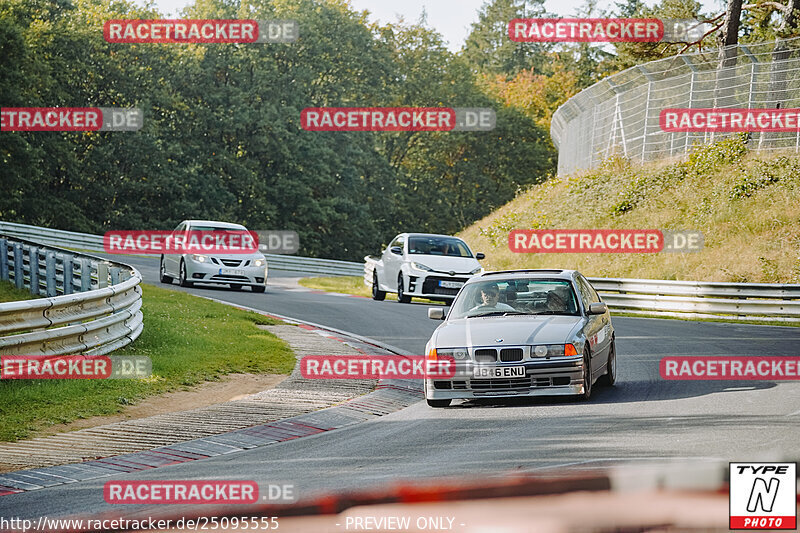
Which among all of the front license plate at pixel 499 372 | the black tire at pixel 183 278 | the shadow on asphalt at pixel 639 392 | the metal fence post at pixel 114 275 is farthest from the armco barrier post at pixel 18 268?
the front license plate at pixel 499 372

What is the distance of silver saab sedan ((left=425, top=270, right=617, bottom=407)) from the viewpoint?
1034 cm

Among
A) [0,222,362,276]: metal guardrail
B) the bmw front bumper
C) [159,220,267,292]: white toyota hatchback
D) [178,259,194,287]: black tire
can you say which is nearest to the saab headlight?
[159,220,267,292]: white toyota hatchback

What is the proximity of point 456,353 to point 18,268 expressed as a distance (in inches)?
609

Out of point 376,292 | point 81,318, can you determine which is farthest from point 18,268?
point 81,318

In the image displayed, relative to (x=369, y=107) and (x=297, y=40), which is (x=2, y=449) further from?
(x=369, y=107)

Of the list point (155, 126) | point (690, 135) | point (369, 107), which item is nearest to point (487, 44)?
point (369, 107)

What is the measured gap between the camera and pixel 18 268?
2306cm

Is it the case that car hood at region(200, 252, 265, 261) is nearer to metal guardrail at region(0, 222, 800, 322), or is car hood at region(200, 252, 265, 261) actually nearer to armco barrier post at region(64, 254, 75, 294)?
metal guardrail at region(0, 222, 800, 322)

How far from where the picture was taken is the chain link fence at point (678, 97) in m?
31.2

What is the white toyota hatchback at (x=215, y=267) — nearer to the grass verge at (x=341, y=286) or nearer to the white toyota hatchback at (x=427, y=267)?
the white toyota hatchback at (x=427, y=267)

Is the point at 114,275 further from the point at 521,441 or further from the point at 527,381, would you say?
the point at 521,441

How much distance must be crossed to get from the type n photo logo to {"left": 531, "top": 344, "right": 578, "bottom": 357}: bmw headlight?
6.38 m

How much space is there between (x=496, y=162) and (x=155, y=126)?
31505 millimetres

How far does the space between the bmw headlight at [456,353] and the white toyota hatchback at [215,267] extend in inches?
614
